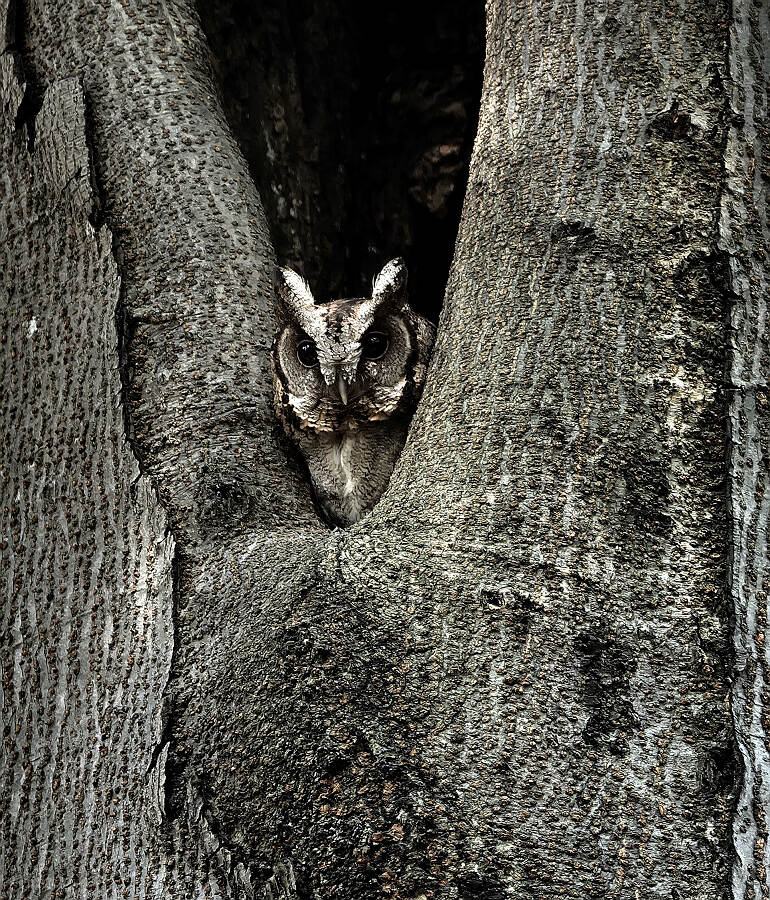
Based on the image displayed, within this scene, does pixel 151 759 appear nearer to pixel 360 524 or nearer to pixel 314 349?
pixel 360 524

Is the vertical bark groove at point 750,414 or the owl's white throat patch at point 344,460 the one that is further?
the owl's white throat patch at point 344,460

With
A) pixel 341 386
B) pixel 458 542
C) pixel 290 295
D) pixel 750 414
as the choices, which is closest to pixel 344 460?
pixel 341 386

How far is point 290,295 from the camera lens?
2.10 metres

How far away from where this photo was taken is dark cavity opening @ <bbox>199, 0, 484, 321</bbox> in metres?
2.76

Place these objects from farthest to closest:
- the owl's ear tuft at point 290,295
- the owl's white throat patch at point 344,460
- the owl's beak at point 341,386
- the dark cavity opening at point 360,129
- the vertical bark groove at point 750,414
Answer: the dark cavity opening at point 360,129
the owl's white throat patch at point 344,460
the owl's beak at point 341,386
the owl's ear tuft at point 290,295
the vertical bark groove at point 750,414

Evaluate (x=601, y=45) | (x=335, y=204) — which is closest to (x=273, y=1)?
(x=335, y=204)

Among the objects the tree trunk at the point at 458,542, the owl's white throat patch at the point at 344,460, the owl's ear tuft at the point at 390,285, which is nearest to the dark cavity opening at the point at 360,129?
the owl's ear tuft at the point at 390,285

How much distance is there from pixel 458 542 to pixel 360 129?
218cm

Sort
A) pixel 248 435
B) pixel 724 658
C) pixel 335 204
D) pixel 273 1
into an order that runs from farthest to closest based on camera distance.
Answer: pixel 335 204
pixel 273 1
pixel 248 435
pixel 724 658

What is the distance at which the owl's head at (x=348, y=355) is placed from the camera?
2.13 meters

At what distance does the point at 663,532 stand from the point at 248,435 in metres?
0.84

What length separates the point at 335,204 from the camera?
9.66 ft

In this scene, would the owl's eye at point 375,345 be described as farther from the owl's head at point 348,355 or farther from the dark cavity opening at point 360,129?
the dark cavity opening at point 360,129

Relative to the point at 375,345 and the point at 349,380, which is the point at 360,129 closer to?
the point at 375,345
